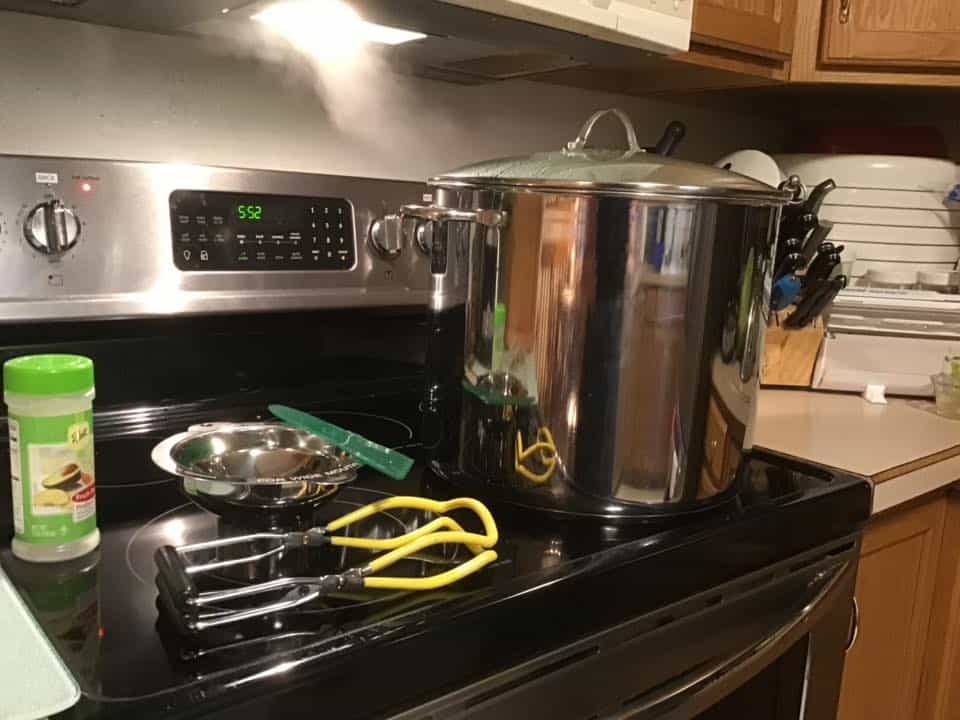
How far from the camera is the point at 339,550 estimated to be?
64cm

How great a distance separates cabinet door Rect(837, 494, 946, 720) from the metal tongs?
60cm

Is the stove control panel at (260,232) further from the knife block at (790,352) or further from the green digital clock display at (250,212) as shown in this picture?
the knife block at (790,352)

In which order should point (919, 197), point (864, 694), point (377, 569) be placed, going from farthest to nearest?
point (919, 197), point (864, 694), point (377, 569)

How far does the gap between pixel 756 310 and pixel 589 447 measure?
0.21m

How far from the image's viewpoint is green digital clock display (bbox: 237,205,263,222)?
0.94m

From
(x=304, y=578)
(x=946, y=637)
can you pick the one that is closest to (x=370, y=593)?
(x=304, y=578)

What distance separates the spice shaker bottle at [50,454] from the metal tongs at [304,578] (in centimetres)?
7

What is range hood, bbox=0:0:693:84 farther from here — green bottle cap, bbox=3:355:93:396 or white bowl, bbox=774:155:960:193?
white bowl, bbox=774:155:960:193

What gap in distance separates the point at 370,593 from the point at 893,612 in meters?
0.82

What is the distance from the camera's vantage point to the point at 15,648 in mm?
488

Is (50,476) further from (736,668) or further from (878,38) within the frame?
(878,38)

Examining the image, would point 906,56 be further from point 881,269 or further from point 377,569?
point 377,569

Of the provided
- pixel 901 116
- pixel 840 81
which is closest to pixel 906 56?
pixel 840 81

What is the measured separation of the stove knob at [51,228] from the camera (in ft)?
2.63
